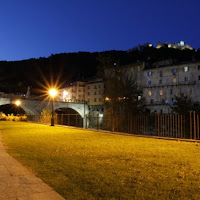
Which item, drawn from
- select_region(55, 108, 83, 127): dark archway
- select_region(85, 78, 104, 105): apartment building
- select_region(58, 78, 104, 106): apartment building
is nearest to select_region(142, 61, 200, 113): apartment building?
select_region(58, 78, 104, 106): apartment building

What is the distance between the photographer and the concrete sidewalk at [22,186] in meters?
4.46

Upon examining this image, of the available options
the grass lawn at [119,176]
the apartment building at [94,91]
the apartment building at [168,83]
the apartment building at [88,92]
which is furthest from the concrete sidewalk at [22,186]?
the apartment building at [94,91]

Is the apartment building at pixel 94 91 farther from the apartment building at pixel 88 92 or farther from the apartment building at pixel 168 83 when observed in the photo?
the apartment building at pixel 168 83

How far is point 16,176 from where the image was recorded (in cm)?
593

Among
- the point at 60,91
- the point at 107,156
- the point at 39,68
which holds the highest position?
the point at 39,68

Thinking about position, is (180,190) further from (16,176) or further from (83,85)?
(83,85)

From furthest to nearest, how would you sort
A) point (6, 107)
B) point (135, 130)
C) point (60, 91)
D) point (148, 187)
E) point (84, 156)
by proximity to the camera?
1. point (60, 91)
2. point (6, 107)
3. point (135, 130)
4. point (84, 156)
5. point (148, 187)

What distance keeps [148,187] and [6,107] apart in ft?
264

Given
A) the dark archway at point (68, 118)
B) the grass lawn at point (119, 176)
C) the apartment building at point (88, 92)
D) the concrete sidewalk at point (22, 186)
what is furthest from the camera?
the apartment building at point (88, 92)

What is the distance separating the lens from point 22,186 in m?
5.10

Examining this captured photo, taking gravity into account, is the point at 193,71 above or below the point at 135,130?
above

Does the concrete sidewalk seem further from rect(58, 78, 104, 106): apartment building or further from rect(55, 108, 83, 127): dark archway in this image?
rect(58, 78, 104, 106): apartment building

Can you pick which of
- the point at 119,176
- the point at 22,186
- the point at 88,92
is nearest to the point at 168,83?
the point at 88,92

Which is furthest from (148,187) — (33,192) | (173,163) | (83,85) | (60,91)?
(60,91)
